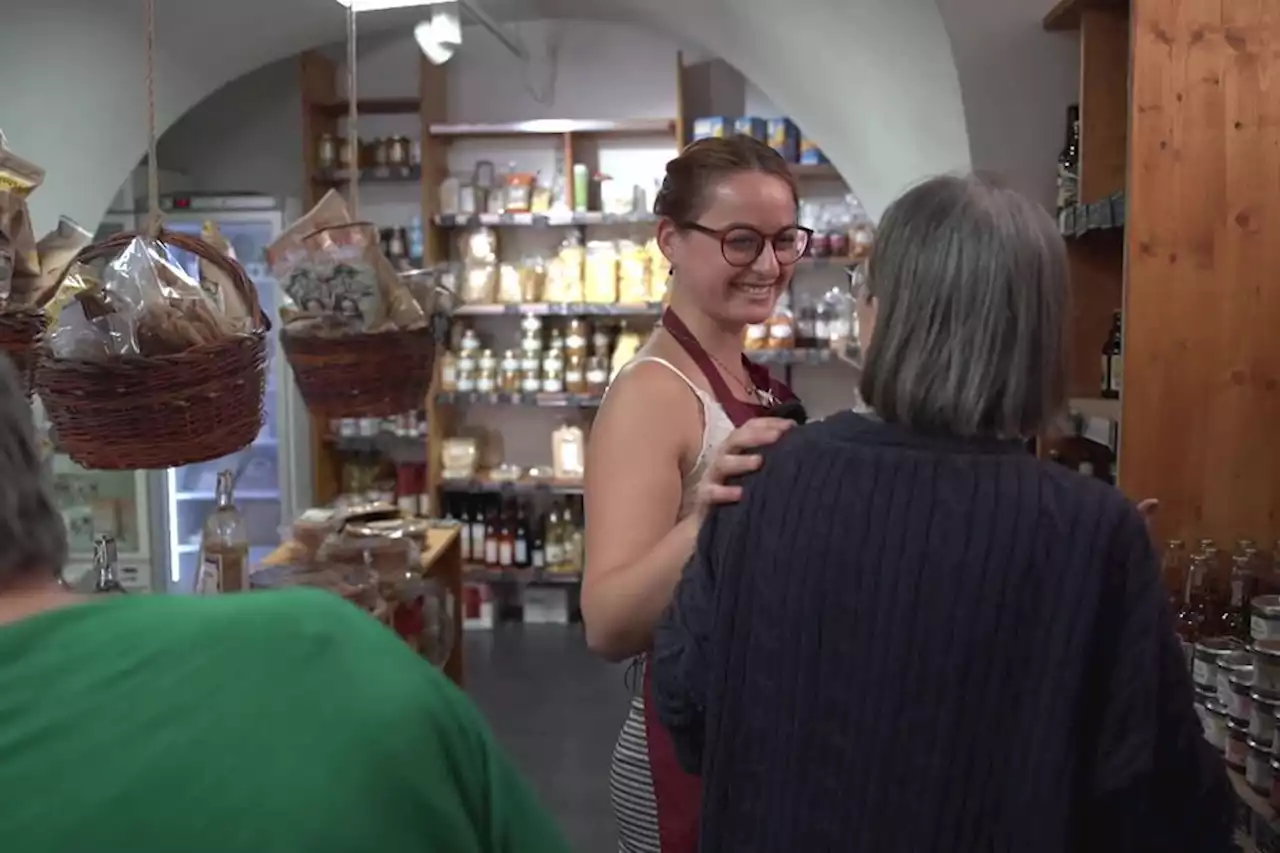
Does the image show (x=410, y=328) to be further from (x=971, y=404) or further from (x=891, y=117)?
(x=891, y=117)

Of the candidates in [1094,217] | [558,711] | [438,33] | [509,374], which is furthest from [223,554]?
[509,374]

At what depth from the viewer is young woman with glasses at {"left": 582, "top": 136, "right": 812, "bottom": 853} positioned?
4.75ft

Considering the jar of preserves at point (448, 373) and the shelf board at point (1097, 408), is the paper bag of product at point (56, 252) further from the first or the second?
the jar of preserves at point (448, 373)

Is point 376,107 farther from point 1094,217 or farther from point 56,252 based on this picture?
point 56,252

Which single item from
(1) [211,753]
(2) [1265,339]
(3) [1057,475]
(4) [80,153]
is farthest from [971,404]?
(4) [80,153]

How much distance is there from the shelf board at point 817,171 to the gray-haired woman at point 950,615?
14.9 feet

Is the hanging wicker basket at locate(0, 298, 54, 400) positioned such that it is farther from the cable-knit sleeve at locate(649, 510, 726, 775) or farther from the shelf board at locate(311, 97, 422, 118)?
the shelf board at locate(311, 97, 422, 118)

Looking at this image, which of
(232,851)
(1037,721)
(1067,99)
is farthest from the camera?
(1067,99)

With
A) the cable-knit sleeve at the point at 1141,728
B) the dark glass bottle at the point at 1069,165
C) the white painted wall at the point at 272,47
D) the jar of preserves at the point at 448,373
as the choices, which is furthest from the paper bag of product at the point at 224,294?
the jar of preserves at the point at 448,373

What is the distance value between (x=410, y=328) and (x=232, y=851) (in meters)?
1.55

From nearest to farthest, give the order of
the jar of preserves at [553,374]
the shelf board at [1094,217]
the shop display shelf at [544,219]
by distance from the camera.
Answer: the shelf board at [1094,217] → the shop display shelf at [544,219] → the jar of preserves at [553,374]

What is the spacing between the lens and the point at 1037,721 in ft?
3.41

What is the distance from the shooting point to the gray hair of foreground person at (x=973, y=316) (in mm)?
1096

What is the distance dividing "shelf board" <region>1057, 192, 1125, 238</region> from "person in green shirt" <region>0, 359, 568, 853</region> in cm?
173
